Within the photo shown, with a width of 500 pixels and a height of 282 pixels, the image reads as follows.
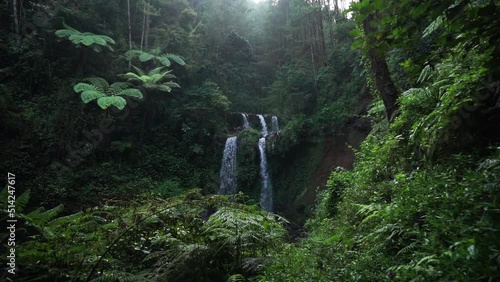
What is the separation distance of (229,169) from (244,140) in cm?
176

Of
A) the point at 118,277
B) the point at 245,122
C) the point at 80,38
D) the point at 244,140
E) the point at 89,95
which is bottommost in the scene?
the point at 118,277

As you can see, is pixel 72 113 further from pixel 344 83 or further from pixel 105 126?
pixel 344 83

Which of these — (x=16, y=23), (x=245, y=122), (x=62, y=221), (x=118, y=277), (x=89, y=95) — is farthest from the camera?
(x=245, y=122)

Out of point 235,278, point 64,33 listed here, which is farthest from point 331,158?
point 64,33

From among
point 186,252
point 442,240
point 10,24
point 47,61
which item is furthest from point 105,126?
point 442,240

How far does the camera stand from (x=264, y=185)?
48.5 ft

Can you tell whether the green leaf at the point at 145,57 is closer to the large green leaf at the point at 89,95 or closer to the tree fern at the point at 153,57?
the tree fern at the point at 153,57

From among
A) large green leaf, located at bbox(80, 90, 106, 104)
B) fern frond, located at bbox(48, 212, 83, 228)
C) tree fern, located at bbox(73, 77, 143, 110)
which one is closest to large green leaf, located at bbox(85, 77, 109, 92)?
tree fern, located at bbox(73, 77, 143, 110)

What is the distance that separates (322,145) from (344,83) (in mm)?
4119

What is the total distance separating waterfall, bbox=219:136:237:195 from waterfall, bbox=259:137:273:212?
1462 mm

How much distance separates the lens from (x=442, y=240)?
192cm

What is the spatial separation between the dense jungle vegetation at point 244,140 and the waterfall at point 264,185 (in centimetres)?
30

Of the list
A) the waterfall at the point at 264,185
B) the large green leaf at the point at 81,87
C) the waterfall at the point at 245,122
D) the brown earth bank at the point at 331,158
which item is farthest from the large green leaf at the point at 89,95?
the brown earth bank at the point at 331,158

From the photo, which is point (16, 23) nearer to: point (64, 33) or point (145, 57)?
point (64, 33)
